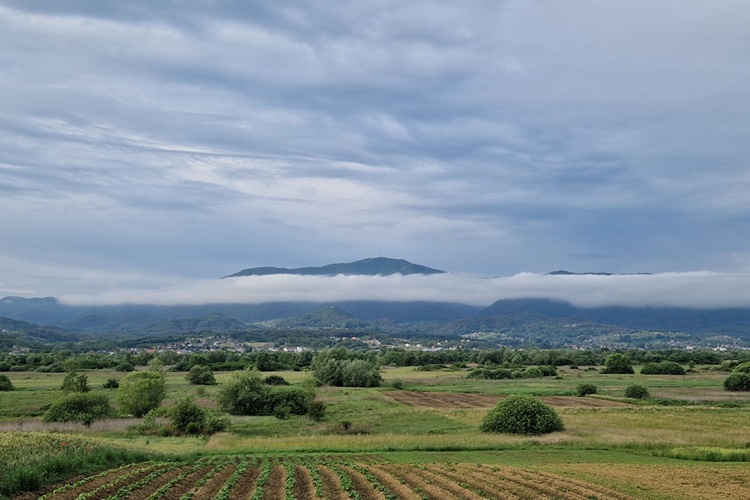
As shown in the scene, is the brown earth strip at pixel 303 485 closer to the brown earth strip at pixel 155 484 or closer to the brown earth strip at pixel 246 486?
the brown earth strip at pixel 246 486

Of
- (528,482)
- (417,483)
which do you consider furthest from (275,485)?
(528,482)

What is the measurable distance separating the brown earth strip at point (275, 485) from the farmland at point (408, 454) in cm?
12

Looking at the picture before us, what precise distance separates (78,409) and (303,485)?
38.5m

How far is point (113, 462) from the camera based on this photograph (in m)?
27.9

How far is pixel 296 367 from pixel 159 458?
11576cm

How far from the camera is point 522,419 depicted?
149 ft

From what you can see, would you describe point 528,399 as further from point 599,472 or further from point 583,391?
point 583,391

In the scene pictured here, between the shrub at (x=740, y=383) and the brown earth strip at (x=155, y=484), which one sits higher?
the brown earth strip at (x=155, y=484)

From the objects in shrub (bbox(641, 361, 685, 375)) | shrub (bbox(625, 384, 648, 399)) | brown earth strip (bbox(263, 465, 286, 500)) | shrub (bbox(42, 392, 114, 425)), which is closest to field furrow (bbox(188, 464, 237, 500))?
brown earth strip (bbox(263, 465, 286, 500))

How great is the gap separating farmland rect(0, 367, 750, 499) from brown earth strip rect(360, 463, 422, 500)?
50mm

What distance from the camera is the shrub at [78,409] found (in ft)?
171

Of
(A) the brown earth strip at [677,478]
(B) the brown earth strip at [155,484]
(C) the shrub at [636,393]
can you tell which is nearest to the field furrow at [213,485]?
(B) the brown earth strip at [155,484]

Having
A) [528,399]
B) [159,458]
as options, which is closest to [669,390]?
[528,399]

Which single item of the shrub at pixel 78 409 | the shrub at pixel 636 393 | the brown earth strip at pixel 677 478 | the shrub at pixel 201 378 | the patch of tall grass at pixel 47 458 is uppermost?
the patch of tall grass at pixel 47 458
